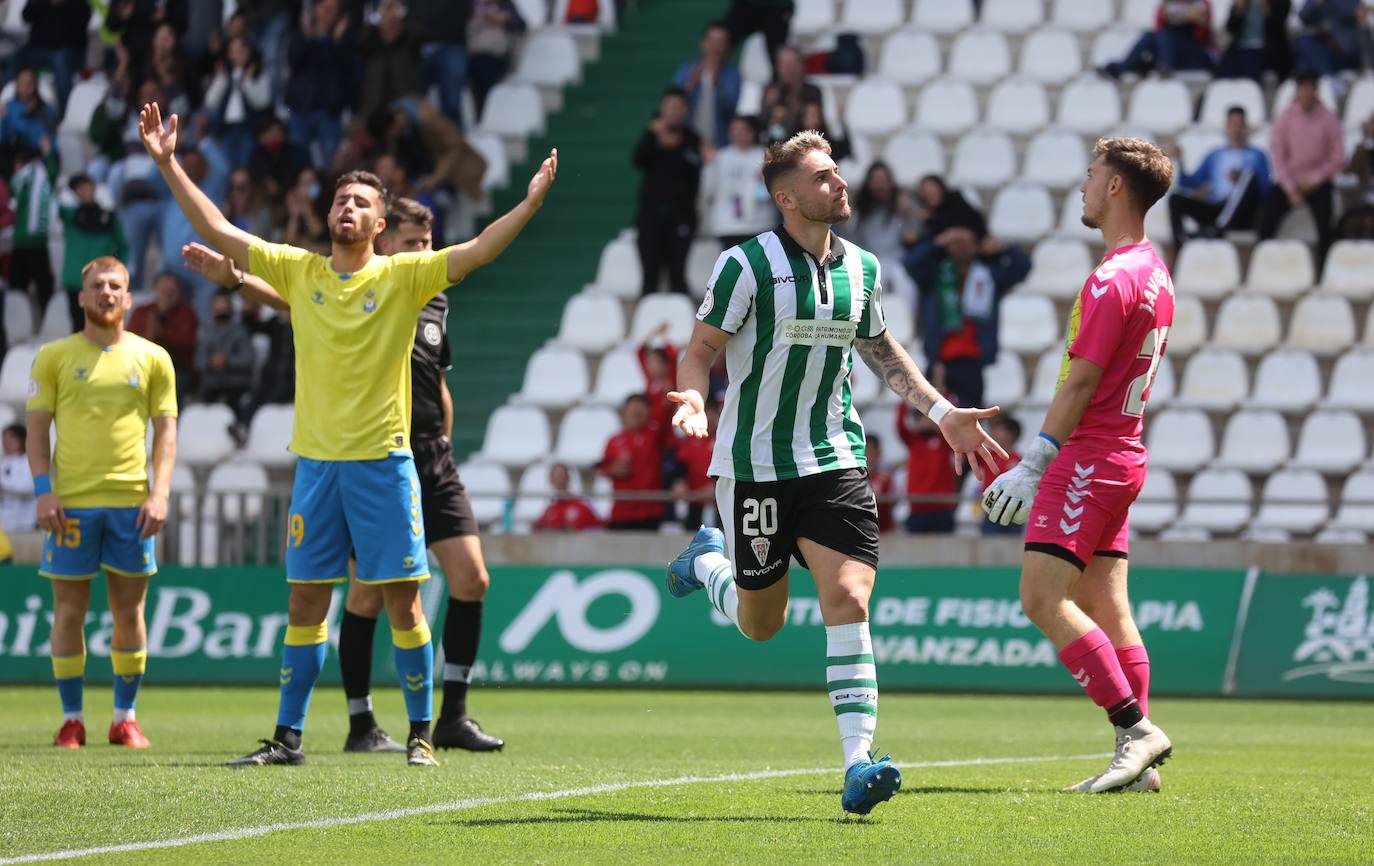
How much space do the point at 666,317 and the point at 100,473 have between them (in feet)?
33.2

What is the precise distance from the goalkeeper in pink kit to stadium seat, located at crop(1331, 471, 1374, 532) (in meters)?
9.48

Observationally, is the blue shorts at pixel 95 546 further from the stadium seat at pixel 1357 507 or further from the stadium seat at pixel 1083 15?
the stadium seat at pixel 1083 15

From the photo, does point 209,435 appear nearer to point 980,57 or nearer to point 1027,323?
point 1027,323

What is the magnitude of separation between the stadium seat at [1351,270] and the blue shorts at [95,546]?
512 inches

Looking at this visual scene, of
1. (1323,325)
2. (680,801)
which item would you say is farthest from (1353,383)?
(680,801)

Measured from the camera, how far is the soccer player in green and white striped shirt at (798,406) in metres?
6.93

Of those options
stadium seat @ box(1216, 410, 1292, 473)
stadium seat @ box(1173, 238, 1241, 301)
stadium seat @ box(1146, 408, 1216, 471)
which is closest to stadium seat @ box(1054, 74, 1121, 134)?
stadium seat @ box(1173, 238, 1241, 301)

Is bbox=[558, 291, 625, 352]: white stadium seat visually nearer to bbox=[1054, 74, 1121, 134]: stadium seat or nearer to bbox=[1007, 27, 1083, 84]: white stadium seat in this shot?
bbox=[1054, 74, 1121, 134]: stadium seat

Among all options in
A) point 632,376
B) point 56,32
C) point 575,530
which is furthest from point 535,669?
point 56,32

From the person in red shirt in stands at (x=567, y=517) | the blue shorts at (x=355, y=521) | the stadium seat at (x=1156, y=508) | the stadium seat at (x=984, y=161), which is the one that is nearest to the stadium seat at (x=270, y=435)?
the person in red shirt in stands at (x=567, y=517)

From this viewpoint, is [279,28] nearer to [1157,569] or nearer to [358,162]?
[358,162]

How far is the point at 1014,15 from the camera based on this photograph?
23.2m

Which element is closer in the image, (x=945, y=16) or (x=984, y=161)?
(x=984, y=161)

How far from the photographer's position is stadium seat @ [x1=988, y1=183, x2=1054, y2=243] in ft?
68.3
